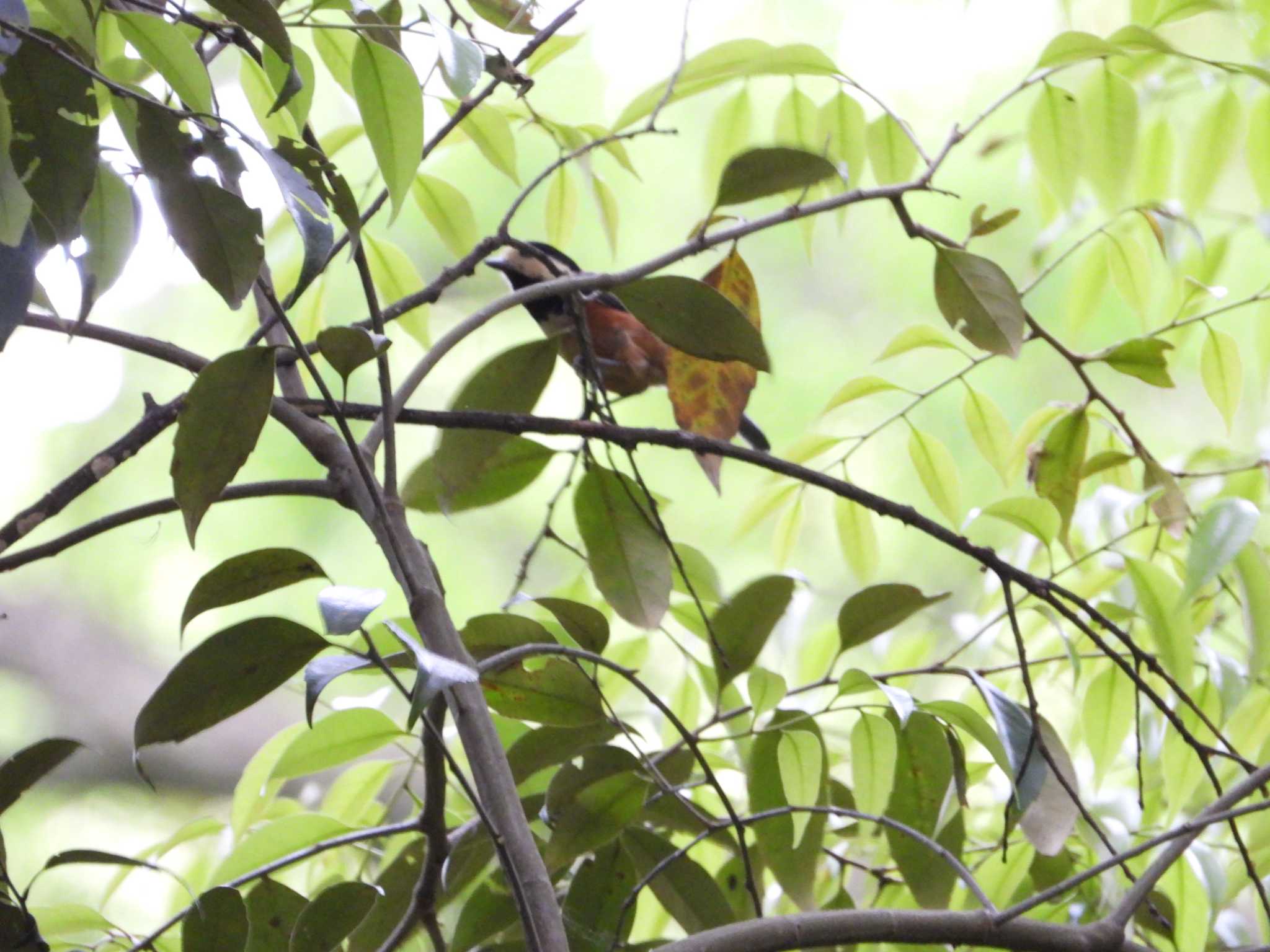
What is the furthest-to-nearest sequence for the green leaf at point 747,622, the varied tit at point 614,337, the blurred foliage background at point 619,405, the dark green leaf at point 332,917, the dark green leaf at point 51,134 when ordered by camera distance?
the blurred foliage background at point 619,405 < the varied tit at point 614,337 < the green leaf at point 747,622 < the dark green leaf at point 332,917 < the dark green leaf at point 51,134

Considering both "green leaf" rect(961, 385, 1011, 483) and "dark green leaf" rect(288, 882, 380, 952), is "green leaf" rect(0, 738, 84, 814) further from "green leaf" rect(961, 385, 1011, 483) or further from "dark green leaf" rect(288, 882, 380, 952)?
"green leaf" rect(961, 385, 1011, 483)

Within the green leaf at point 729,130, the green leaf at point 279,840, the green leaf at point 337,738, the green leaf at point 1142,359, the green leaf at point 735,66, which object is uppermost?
the green leaf at point 729,130

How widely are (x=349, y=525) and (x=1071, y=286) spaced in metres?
1.99

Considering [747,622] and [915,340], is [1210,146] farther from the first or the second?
[747,622]

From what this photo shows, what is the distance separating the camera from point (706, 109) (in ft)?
10.3

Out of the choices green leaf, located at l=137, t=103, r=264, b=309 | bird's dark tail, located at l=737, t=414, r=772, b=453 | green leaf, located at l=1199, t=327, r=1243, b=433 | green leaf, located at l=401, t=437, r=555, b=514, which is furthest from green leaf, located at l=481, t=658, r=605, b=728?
bird's dark tail, located at l=737, t=414, r=772, b=453

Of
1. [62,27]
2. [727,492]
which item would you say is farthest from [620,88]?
[62,27]

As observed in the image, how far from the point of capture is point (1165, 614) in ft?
2.43

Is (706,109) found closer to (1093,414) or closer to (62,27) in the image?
(1093,414)

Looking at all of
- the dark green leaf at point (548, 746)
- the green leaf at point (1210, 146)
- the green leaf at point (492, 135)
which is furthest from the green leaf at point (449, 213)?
the green leaf at point (1210, 146)

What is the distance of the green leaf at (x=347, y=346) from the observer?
48cm

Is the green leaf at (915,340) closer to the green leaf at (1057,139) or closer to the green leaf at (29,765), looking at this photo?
the green leaf at (1057,139)

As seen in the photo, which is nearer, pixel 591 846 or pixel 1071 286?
pixel 591 846

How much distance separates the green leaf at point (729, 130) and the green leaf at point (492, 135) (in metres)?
0.22
